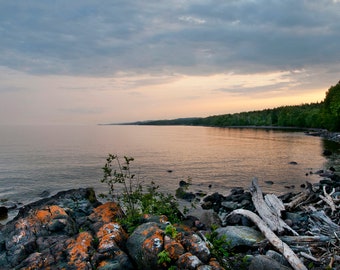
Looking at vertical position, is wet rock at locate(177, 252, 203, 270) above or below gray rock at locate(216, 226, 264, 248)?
above

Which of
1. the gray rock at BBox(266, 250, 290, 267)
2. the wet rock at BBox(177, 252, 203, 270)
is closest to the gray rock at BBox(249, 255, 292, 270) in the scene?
the gray rock at BBox(266, 250, 290, 267)

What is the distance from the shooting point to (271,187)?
36.0 metres

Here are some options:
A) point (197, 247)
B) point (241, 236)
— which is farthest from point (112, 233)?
point (241, 236)

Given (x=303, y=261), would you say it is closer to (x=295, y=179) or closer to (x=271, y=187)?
(x=271, y=187)

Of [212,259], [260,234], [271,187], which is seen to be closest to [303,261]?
[260,234]

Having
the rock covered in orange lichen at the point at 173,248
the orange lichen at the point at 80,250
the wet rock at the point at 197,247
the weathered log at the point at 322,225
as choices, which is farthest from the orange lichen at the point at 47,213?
the weathered log at the point at 322,225

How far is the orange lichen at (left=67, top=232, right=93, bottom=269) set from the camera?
10.0 metres

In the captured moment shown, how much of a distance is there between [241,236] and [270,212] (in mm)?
4748

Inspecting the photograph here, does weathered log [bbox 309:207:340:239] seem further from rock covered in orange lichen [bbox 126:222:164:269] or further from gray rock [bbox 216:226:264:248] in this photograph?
rock covered in orange lichen [bbox 126:222:164:269]

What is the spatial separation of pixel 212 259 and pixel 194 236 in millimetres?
1012

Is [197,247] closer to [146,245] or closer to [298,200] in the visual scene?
[146,245]

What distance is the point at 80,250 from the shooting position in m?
10.5

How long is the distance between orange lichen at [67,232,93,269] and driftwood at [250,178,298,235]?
9.82m

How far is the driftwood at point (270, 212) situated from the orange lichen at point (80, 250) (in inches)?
387
